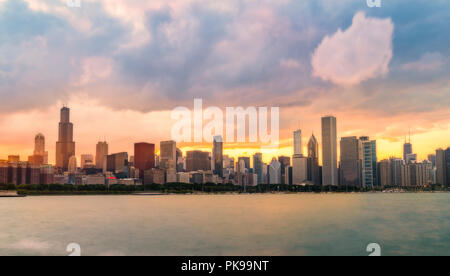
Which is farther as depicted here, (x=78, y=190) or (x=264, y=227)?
(x=78, y=190)

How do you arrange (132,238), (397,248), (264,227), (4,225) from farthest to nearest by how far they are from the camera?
(4,225)
(264,227)
(132,238)
(397,248)

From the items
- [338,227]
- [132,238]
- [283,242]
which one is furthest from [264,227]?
[132,238]

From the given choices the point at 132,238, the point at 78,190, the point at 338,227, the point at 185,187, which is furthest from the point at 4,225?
the point at 185,187

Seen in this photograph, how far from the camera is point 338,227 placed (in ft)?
153
